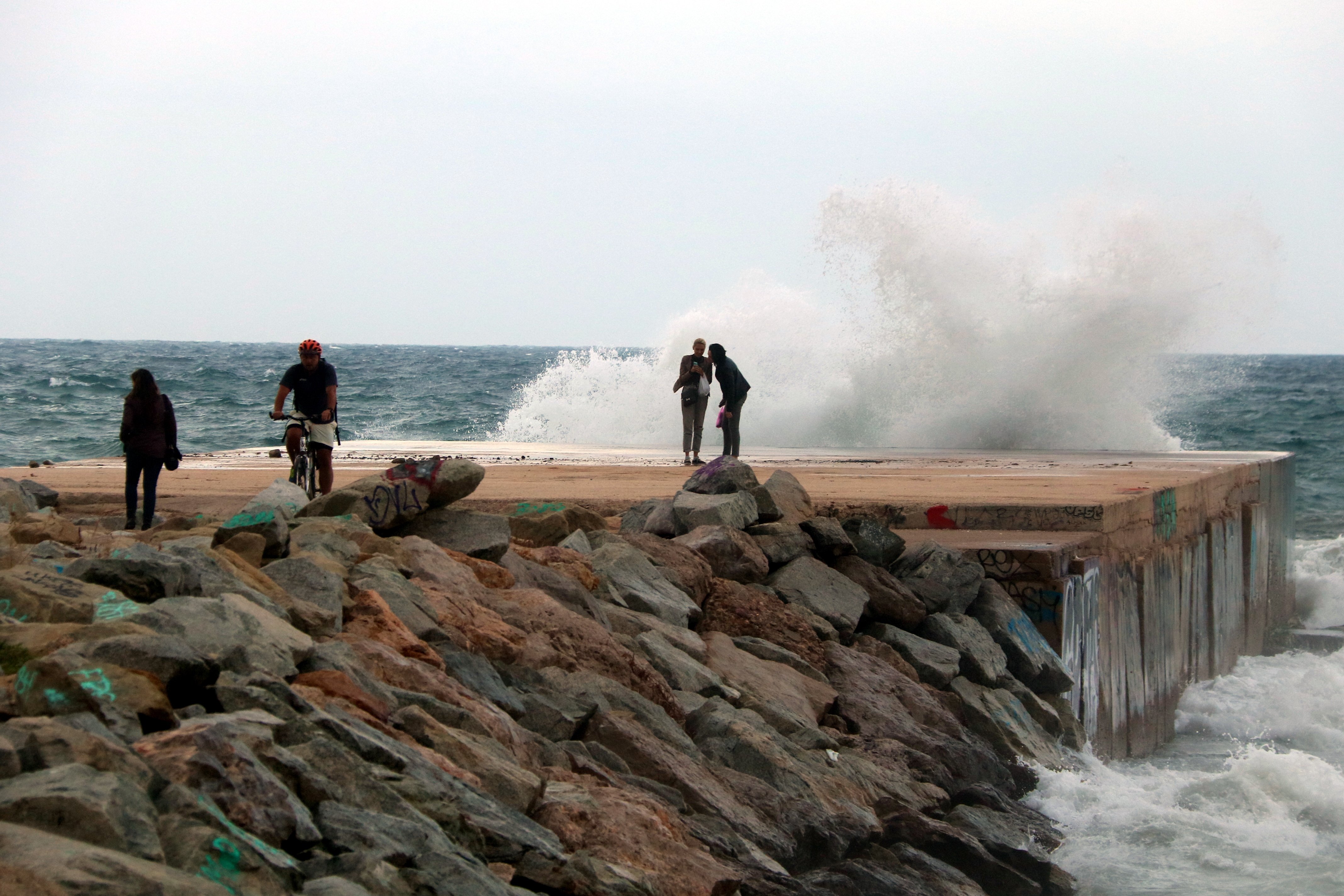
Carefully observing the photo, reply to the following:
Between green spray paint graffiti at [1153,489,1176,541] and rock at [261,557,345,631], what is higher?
rock at [261,557,345,631]

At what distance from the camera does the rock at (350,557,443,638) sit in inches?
190

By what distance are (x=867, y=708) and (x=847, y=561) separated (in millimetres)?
1820

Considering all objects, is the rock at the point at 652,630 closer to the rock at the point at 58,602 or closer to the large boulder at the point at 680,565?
the large boulder at the point at 680,565

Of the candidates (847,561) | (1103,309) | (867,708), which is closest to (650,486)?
(847,561)

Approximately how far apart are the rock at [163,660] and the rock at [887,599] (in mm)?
4625

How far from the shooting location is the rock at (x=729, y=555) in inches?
285

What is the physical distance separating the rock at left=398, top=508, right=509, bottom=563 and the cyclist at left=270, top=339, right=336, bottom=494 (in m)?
2.53

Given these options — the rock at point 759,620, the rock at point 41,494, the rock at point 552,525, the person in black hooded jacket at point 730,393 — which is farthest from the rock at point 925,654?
the person in black hooded jacket at point 730,393

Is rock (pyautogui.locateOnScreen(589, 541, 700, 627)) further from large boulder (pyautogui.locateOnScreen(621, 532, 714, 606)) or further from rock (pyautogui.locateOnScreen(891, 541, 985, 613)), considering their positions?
rock (pyautogui.locateOnScreen(891, 541, 985, 613))

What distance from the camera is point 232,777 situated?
2916 mm

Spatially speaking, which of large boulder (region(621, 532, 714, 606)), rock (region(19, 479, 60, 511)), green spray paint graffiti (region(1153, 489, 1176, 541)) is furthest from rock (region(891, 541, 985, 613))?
rock (region(19, 479, 60, 511))

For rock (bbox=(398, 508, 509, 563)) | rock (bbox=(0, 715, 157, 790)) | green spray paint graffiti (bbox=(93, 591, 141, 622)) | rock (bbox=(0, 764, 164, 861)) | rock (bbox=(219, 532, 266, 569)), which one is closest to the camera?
rock (bbox=(0, 764, 164, 861))

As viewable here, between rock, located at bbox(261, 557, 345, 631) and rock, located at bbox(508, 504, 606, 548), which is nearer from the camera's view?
rock, located at bbox(261, 557, 345, 631)

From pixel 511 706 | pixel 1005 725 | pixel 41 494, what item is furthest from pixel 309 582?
pixel 41 494
